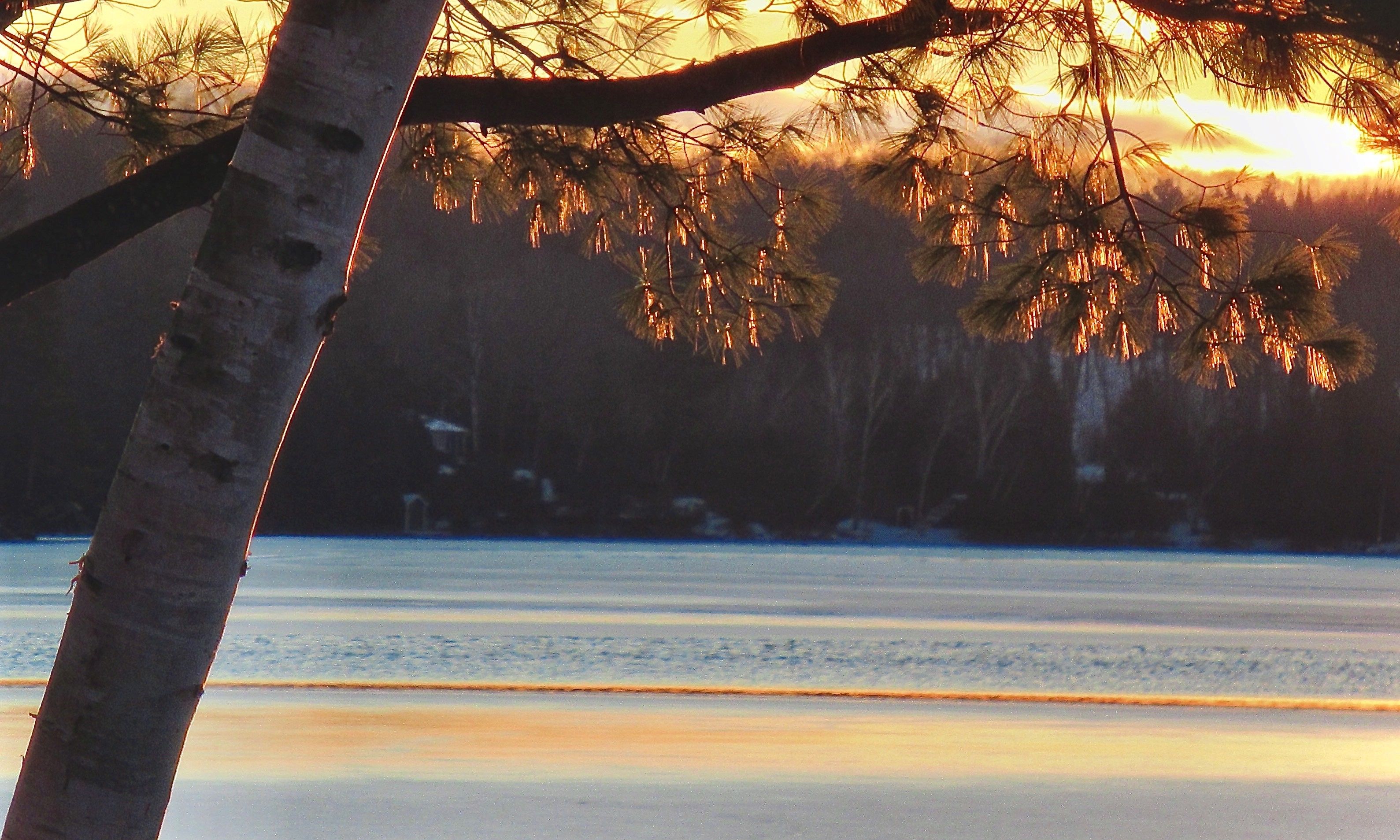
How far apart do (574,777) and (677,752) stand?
0.74m

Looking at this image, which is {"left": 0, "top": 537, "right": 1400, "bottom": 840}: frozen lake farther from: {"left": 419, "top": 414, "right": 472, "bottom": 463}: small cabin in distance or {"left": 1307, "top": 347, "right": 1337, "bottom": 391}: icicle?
{"left": 419, "top": 414, "right": 472, "bottom": 463}: small cabin in distance

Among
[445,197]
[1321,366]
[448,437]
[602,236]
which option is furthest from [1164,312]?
[448,437]

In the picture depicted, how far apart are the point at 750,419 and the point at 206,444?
5360cm

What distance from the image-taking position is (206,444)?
A: 103 inches

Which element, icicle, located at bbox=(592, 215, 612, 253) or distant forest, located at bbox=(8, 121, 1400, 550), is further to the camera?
distant forest, located at bbox=(8, 121, 1400, 550)

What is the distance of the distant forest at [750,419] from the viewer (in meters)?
51.0

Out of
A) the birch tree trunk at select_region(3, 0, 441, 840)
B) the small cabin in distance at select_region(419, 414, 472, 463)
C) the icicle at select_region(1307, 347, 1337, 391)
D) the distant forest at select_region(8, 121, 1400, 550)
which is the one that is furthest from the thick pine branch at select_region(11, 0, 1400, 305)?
the small cabin in distance at select_region(419, 414, 472, 463)

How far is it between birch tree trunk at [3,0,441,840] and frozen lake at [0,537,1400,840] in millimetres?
2914

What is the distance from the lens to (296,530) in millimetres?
46188

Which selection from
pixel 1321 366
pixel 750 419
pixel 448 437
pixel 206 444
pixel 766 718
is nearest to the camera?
pixel 206 444

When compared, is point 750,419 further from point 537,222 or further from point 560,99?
point 560,99

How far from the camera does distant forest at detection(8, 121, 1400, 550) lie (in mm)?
51031

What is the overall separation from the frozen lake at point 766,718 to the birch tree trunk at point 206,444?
9.56 ft

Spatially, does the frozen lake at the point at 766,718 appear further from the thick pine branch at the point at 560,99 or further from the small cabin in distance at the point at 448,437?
the small cabin in distance at the point at 448,437
